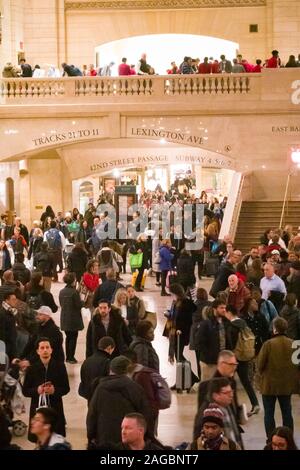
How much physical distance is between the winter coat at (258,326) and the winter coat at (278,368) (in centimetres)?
204

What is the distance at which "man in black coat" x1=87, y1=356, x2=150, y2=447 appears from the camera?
8422 mm

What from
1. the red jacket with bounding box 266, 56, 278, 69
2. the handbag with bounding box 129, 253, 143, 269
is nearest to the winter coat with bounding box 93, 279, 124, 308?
the handbag with bounding box 129, 253, 143, 269

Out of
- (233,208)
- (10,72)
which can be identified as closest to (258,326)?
(233,208)

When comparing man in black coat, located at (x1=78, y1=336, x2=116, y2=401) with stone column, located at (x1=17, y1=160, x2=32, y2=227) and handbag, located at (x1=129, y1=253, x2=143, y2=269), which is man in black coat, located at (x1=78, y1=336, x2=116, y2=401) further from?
stone column, located at (x1=17, y1=160, x2=32, y2=227)

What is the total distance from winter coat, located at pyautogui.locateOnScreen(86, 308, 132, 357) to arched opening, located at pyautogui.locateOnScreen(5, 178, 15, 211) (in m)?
19.5

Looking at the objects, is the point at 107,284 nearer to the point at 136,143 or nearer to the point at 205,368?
the point at 205,368

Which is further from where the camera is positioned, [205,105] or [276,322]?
[205,105]

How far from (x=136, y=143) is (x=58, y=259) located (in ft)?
27.3

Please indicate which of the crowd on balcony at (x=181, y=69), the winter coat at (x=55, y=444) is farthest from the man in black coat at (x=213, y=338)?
the crowd on balcony at (x=181, y=69)

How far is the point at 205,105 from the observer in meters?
27.3

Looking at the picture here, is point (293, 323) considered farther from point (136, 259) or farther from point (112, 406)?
point (136, 259)

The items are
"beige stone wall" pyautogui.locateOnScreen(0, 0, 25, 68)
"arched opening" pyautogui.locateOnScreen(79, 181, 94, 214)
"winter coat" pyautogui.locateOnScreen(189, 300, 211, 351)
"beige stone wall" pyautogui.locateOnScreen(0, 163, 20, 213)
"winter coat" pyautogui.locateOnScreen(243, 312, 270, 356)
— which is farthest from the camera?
"arched opening" pyautogui.locateOnScreen(79, 181, 94, 214)
